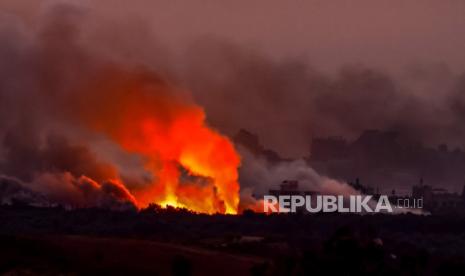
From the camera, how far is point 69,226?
156 m

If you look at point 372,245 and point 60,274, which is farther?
point 60,274

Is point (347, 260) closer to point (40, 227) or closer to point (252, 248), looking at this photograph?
point (252, 248)

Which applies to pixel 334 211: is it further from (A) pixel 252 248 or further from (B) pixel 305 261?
(B) pixel 305 261

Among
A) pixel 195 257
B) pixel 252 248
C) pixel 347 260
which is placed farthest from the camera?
pixel 252 248

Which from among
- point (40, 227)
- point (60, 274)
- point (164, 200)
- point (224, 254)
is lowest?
point (60, 274)

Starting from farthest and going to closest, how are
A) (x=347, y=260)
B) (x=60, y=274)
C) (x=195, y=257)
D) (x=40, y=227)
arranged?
1. (x=40, y=227)
2. (x=195, y=257)
3. (x=60, y=274)
4. (x=347, y=260)

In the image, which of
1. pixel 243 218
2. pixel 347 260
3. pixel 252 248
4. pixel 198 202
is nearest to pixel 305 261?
pixel 347 260

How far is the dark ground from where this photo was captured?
79562 mm

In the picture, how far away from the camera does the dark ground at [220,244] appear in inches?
3132

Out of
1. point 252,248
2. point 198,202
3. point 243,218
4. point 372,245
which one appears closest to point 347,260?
point 372,245

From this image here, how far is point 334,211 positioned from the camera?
186000 millimetres

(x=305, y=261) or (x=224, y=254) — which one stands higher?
(x=224, y=254)

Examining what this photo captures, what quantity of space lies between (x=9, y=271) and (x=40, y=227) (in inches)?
2714

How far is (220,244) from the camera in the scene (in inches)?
5054
